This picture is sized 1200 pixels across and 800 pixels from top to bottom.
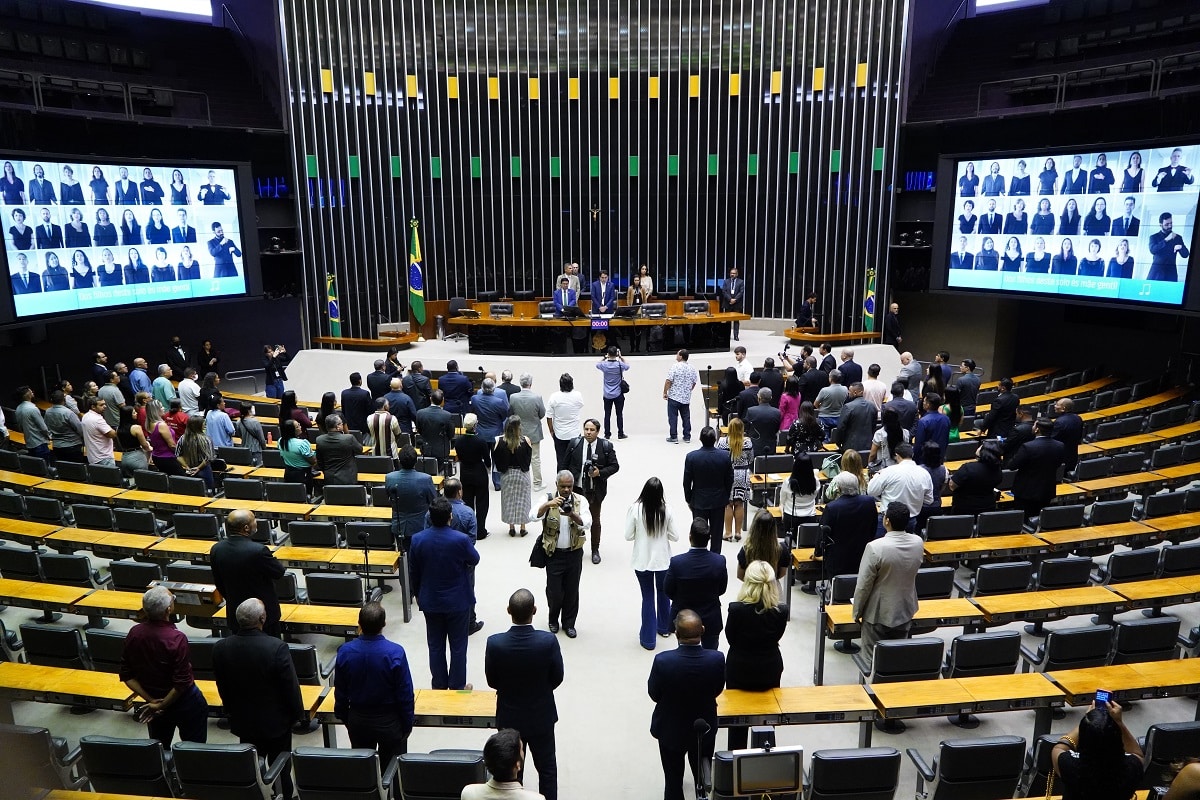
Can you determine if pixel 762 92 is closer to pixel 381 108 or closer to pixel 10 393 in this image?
pixel 381 108

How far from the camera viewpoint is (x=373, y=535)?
7008 mm

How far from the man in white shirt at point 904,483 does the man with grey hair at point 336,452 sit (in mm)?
4796

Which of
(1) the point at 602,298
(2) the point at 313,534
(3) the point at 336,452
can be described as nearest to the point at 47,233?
(3) the point at 336,452

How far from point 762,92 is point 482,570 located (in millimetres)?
15327

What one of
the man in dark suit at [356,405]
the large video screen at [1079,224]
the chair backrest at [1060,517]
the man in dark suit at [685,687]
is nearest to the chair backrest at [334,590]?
the man in dark suit at [685,687]

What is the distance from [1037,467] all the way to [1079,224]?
22.6 ft

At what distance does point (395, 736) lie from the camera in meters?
4.17

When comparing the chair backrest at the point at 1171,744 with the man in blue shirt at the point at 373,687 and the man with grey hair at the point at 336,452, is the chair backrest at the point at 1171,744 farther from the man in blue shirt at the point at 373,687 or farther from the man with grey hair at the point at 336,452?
the man with grey hair at the point at 336,452

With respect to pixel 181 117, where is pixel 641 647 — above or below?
below

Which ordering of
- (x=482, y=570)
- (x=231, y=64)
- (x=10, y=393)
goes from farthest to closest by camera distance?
(x=231, y=64) → (x=10, y=393) → (x=482, y=570)

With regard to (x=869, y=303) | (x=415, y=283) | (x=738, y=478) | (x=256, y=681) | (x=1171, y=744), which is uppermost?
(x=415, y=283)

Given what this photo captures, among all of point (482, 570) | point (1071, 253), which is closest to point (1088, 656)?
point (482, 570)

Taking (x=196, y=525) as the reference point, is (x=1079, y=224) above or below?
above

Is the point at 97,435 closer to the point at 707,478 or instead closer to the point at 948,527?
the point at 707,478
